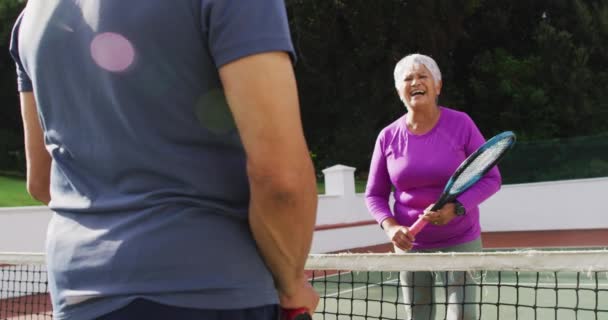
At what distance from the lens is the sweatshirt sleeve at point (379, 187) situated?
3.57m

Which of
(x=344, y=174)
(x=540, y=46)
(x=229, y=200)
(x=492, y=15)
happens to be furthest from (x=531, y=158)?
(x=229, y=200)

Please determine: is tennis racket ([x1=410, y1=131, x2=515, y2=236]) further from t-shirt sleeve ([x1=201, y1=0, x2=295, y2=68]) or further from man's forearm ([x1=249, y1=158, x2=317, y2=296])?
t-shirt sleeve ([x1=201, y1=0, x2=295, y2=68])

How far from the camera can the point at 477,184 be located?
3.39 meters

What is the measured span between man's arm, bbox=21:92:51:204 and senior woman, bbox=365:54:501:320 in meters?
1.85

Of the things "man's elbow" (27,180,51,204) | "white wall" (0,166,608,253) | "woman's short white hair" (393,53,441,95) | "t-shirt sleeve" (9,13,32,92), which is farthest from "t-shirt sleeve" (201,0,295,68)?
"white wall" (0,166,608,253)

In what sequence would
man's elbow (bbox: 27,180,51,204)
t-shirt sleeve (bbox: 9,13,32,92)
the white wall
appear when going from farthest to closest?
1. the white wall
2. man's elbow (bbox: 27,180,51,204)
3. t-shirt sleeve (bbox: 9,13,32,92)

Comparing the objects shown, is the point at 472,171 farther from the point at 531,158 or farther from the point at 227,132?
the point at 531,158

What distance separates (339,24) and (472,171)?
25450 mm

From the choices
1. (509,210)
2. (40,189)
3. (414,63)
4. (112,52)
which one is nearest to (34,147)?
(40,189)

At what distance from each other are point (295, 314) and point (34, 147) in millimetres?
762

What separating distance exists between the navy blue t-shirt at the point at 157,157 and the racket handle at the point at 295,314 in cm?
8

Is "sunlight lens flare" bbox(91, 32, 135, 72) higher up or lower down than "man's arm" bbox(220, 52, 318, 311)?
higher up

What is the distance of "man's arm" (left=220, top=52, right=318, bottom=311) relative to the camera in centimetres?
122

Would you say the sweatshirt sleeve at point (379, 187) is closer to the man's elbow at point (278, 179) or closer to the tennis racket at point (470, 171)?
the tennis racket at point (470, 171)
